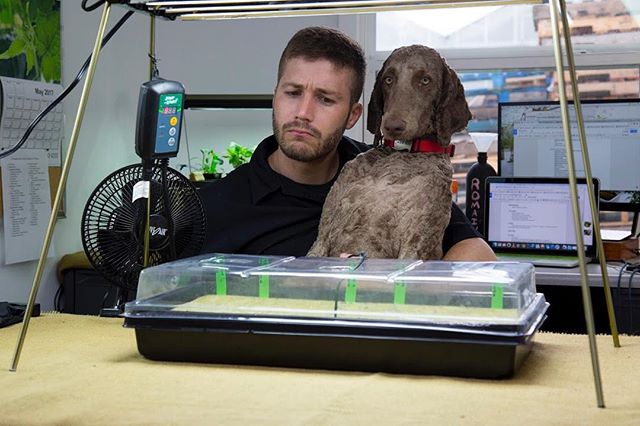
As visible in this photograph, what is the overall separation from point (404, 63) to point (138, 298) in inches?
31.9

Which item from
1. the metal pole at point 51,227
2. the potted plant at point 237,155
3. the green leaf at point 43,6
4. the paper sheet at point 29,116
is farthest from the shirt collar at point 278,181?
the potted plant at point 237,155

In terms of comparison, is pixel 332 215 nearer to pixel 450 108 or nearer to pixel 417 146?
pixel 417 146

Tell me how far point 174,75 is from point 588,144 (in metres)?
1.76

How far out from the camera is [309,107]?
5.34 feet

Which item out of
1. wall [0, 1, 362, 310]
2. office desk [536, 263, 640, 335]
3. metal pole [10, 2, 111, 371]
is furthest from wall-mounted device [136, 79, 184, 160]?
wall [0, 1, 362, 310]

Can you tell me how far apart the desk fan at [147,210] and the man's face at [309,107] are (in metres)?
0.30

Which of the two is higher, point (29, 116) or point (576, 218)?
point (29, 116)

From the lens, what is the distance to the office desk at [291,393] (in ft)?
2.78

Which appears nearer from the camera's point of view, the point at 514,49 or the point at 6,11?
the point at 6,11

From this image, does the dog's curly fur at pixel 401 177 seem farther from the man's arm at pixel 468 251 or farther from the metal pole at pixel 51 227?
the metal pole at pixel 51 227

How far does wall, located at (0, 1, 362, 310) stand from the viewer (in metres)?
3.48

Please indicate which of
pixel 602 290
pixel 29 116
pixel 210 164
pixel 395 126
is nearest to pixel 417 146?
pixel 395 126

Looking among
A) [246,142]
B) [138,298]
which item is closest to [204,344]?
[138,298]

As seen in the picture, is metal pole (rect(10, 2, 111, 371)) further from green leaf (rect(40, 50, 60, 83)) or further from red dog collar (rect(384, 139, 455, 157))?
green leaf (rect(40, 50, 60, 83))
